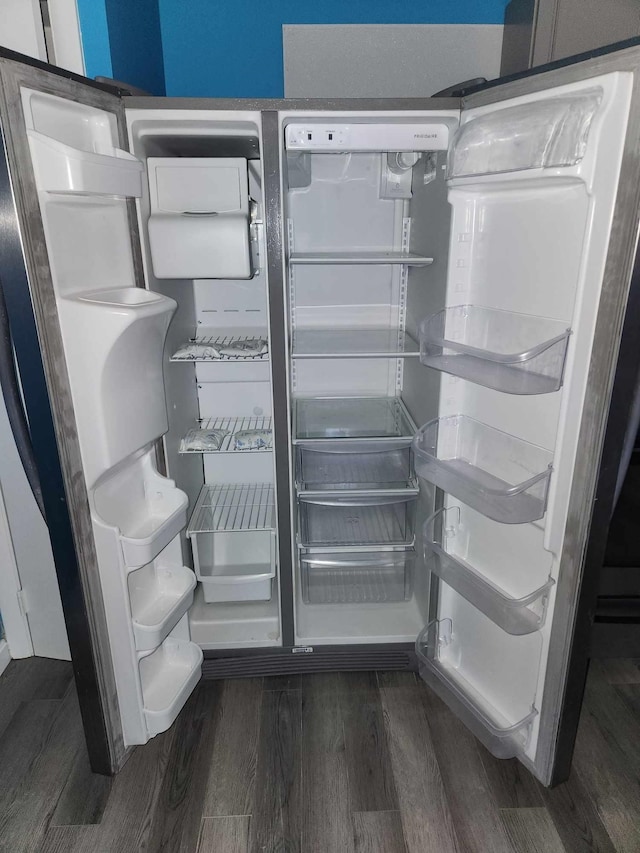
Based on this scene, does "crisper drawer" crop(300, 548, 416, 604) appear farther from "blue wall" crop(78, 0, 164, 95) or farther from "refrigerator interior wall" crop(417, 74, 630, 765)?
"blue wall" crop(78, 0, 164, 95)

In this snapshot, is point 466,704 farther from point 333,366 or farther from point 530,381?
point 333,366

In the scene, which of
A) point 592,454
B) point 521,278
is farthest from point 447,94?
point 592,454

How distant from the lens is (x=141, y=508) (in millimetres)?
1612

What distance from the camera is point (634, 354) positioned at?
3.68 feet

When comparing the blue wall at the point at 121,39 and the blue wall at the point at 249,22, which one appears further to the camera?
the blue wall at the point at 249,22

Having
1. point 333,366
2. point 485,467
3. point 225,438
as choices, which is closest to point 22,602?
point 225,438

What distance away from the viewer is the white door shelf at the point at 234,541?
1.98 meters

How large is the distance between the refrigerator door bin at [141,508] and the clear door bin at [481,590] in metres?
0.77

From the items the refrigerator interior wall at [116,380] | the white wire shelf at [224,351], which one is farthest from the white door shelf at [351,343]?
the refrigerator interior wall at [116,380]

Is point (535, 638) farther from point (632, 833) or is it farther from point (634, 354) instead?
point (634, 354)

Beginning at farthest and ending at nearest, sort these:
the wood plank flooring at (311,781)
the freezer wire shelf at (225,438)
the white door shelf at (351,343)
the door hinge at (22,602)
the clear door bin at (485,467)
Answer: the door hinge at (22,602) < the freezer wire shelf at (225,438) < the white door shelf at (351,343) < the wood plank flooring at (311,781) < the clear door bin at (485,467)

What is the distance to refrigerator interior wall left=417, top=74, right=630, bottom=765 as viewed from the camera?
1.13 meters

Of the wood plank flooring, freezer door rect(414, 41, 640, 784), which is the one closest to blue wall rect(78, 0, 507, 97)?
freezer door rect(414, 41, 640, 784)

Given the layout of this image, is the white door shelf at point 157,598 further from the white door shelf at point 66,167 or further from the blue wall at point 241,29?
the blue wall at point 241,29
